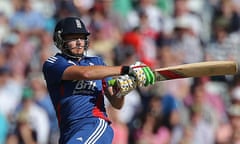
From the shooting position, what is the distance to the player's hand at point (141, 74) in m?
6.71

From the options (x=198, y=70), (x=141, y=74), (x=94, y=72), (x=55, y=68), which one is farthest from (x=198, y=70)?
(x=55, y=68)

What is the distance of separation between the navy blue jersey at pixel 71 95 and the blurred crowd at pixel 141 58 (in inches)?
146

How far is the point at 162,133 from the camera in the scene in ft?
36.6

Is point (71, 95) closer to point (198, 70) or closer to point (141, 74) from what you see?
point (141, 74)

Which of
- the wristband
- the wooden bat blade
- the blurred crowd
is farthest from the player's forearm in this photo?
the blurred crowd

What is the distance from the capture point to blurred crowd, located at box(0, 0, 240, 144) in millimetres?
11086

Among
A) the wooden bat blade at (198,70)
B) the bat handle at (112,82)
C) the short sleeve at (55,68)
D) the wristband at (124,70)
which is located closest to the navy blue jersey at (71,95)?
the short sleeve at (55,68)

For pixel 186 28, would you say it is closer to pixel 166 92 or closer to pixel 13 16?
pixel 166 92

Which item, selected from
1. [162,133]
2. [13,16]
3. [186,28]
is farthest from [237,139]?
[13,16]

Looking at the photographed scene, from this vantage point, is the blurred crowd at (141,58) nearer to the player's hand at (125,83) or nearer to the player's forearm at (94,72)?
the player's hand at (125,83)

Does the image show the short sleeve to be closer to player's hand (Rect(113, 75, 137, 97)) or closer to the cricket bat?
player's hand (Rect(113, 75, 137, 97))

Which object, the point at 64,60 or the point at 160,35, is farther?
the point at 160,35

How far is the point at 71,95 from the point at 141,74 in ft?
1.97

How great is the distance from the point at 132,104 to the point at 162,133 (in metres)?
0.57
